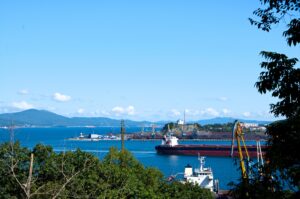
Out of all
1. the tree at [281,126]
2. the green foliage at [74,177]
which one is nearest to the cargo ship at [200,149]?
the green foliage at [74,177]

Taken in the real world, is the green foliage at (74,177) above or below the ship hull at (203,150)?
above

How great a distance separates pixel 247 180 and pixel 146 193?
9.56 metres

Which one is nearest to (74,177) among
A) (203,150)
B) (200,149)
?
(203,150)

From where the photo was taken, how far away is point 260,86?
4.44 m

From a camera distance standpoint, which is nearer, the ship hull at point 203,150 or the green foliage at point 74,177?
the green foliage at point 74,177

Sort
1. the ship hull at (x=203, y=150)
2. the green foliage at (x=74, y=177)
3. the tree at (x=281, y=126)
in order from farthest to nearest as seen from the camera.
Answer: the ship hull at (x=203, y=150) < the green foliage at (x=74, y=177) < the tree at (x=281, y=126)

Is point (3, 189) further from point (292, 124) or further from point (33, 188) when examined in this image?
point (292, 124)

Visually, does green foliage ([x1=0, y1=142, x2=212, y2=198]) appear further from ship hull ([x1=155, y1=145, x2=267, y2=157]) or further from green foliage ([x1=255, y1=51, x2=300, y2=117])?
ship hull ([x1=155, y1=145, x2=267, y2=157])

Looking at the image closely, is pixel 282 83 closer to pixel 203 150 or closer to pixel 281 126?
pixel 281 126

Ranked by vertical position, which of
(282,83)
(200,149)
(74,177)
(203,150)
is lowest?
(203,150)

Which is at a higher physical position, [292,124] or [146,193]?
[292,124]

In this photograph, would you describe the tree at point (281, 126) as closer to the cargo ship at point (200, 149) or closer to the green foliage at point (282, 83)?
the green foliage at point (282, 83)

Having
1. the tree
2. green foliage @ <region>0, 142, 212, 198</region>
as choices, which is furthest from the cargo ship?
the tree

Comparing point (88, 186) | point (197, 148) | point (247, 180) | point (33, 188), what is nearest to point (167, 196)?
point (88, 186)
